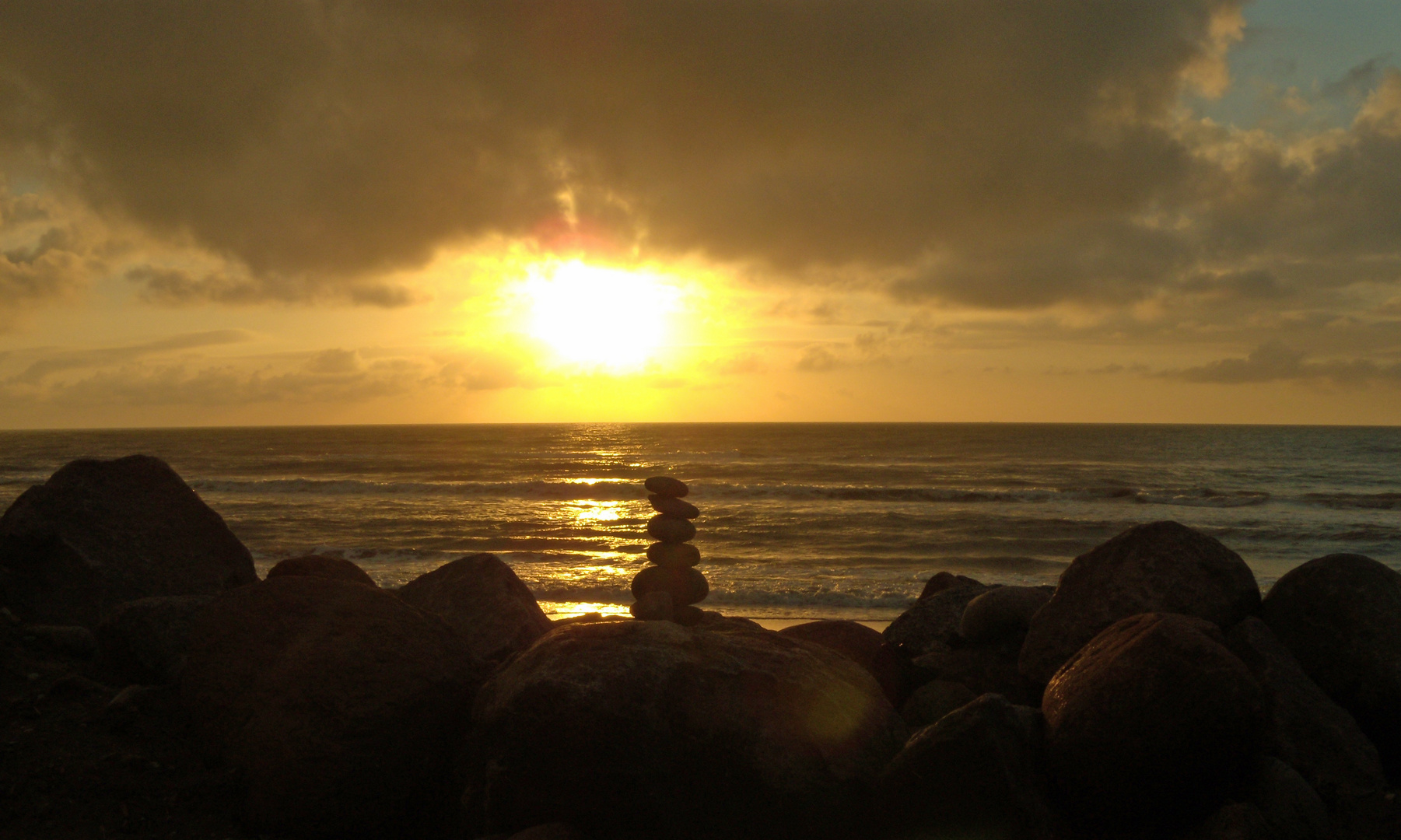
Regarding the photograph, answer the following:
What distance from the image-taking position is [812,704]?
17.0 ft

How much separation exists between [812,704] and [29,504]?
7.11 metres

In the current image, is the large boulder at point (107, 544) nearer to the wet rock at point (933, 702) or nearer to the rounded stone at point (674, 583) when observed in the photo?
the wet rock at point (933, 702)

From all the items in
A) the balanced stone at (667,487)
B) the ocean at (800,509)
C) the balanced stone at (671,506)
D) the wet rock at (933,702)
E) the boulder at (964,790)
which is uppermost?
the balanced stone at (667,487)

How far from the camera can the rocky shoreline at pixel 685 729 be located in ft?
15.5

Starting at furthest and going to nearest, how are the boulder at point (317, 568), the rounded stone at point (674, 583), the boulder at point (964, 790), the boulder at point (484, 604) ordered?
the rounded stone at point (674, 583) < the boulder at point (484, 604) < the boulder at point (317, 568) < the boulder at point (964, 790)

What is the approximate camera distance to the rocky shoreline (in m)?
4.73

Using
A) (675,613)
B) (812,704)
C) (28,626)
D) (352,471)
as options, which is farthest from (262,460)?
(812,704)

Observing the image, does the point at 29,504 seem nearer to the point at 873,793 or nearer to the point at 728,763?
the point at 728,763

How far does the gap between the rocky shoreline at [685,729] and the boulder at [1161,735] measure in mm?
12

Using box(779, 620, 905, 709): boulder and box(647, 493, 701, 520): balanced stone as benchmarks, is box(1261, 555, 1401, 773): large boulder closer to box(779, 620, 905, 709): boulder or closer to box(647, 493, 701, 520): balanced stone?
box(779, 620, 905, 709): boulder

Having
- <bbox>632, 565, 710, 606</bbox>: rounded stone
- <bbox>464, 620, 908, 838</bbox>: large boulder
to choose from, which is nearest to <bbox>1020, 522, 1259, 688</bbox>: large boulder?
<bbox>464, 620, 908, 838</bbox>: large boulder

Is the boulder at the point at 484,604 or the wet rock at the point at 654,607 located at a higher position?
the boulder at the point at 484,604

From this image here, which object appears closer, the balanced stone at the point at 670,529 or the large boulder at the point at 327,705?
the large boulder at the point at 327,705

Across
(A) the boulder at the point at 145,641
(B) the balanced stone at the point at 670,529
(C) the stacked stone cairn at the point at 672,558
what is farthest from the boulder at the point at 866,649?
(B) the balanced stone at the point at 670,529
